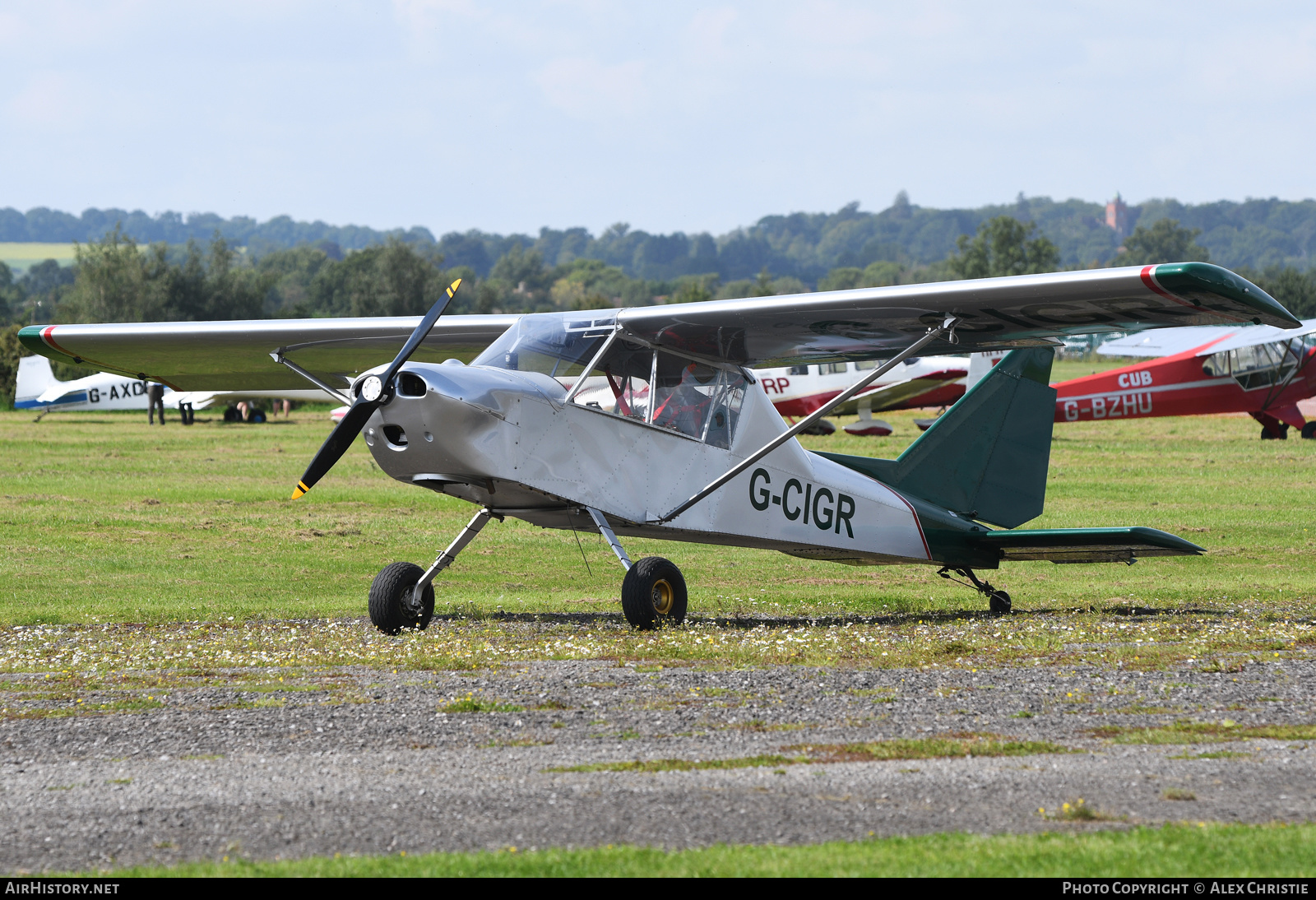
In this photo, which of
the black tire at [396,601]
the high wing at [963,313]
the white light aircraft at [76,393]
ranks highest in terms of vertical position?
the high wing at [963,313]

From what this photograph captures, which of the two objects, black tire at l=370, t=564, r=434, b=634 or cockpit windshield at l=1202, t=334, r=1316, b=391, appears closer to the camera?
black tire at l=370, t=564, r=434, b=634

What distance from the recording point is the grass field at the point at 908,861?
4.48 m

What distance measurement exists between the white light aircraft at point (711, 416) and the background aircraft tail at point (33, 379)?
47584 mm

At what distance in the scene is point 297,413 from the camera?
63375 millimetres

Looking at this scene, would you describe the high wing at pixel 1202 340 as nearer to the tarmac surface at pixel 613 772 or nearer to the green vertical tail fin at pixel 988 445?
the green vertical tail fin at pixel 988 445

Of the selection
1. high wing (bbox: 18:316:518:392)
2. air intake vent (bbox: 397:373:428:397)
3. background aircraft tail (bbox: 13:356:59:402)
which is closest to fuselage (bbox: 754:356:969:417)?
high wing (bbox: 18:316:518:392)

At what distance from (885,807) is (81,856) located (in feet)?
9.71

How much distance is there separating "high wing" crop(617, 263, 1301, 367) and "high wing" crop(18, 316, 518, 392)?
2.19 meters

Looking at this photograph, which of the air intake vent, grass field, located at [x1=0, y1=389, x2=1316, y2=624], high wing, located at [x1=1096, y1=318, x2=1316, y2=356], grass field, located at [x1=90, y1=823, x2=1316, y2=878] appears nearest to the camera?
grass field, located at [x1=90, y1=823, x2=1316, y2=878]

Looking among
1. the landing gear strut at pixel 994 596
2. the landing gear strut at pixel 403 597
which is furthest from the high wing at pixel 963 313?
the landing gear strut at pixel 994 596

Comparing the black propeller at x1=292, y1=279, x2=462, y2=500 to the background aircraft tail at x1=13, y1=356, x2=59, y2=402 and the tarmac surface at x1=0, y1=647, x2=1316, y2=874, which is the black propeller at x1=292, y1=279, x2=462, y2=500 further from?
the background aircraft tail at x1=13, y1=356, x2=59, y2=402

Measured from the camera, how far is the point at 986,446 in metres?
14.0

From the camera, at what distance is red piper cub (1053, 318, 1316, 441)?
3562 cm

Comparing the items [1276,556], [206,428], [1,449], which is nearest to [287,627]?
[1276,556]
